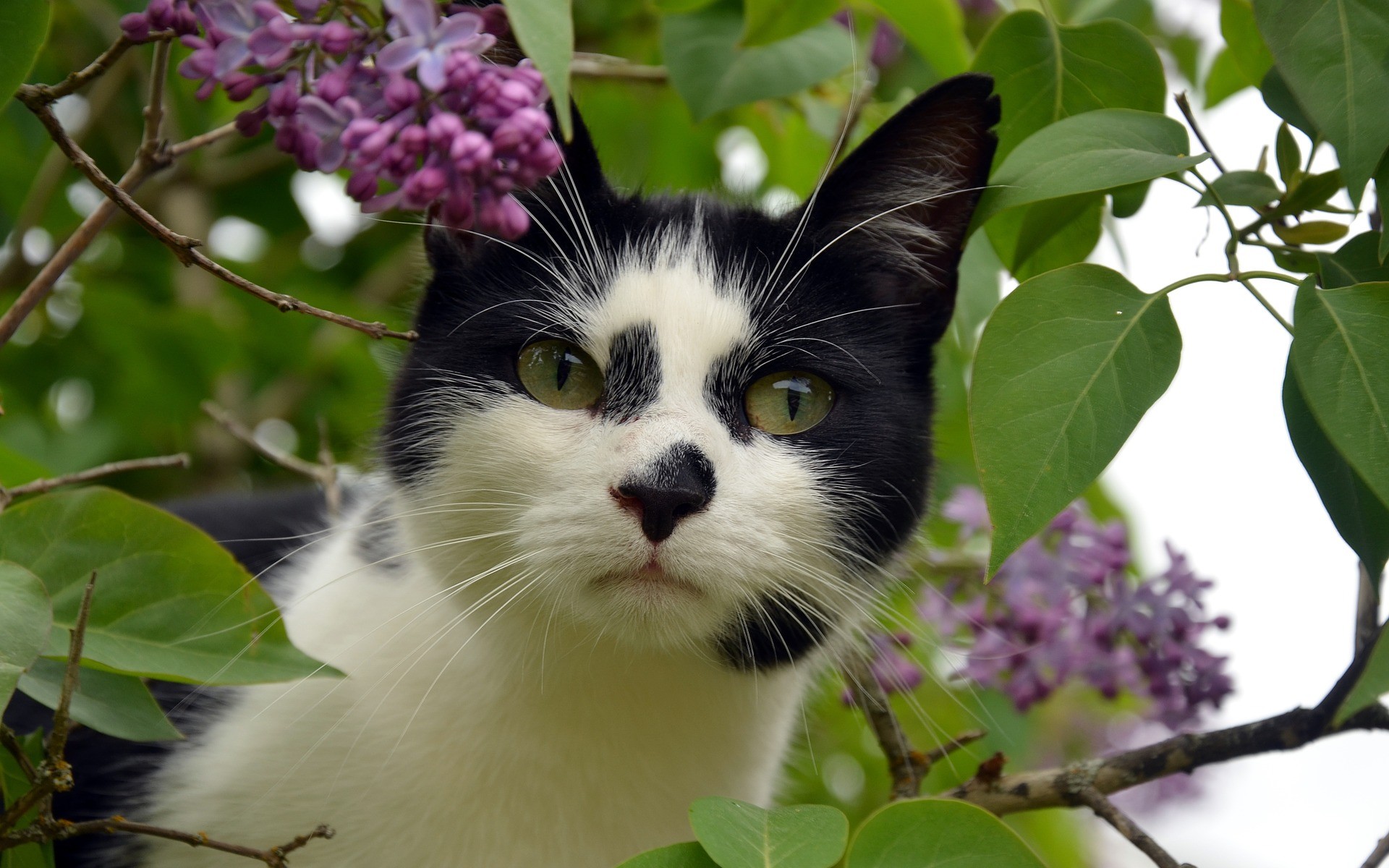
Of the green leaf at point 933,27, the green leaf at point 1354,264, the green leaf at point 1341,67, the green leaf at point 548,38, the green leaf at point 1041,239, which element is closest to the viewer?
the green leaf at point 548,38

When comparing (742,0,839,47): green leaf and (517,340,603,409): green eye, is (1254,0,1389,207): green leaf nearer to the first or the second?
(742,0,839,47): green leaf

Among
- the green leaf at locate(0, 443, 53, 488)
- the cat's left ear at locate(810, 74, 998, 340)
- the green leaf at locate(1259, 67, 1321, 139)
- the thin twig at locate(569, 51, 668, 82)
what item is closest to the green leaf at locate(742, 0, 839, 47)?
the cat's left ear at locate(810, 74, 998, 340)

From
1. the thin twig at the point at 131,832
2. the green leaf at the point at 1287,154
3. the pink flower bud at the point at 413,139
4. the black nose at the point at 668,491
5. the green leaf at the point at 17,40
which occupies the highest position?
the green leaf at the point at 17,40

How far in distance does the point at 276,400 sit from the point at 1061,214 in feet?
7.36

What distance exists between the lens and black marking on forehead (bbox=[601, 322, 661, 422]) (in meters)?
1.30

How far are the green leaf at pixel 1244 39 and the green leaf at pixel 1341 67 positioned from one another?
1.06ft

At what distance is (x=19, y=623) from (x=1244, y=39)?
4.79 ft

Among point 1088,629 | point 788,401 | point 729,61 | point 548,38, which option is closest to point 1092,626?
point 1088,629

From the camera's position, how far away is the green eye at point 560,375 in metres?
1.38

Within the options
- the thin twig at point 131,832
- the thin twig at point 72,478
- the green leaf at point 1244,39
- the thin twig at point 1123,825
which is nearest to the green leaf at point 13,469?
the thin twig at point 72,478

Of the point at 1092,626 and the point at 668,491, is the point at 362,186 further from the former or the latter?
the point at 1092,626

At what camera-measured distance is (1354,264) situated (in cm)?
113

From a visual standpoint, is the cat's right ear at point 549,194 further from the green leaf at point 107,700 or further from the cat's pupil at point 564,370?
the green leaf at point 107,700

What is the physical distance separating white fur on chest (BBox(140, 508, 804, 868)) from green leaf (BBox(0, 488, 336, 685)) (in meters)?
0.31
